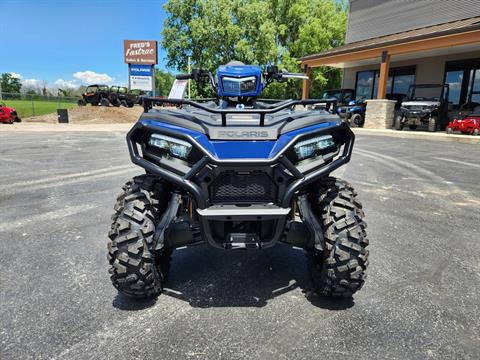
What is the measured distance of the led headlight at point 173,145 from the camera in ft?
7.08

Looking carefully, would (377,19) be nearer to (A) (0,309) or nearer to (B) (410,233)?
(B) (410,233)

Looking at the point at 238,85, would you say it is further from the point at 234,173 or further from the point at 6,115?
the point at 6,115

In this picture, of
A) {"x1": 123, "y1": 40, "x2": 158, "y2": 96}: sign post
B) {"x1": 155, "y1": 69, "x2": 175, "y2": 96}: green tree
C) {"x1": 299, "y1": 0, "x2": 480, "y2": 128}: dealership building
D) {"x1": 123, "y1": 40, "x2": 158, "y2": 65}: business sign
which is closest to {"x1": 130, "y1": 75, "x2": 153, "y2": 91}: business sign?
{"x1": 123, "y1": 40, "x2": 158, "y2": 96}: sign post

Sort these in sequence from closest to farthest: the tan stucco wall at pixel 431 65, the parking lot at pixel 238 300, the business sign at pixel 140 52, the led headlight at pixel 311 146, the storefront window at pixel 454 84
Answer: the parking lot at pixel 238 300 → the led headlight at pixel 311 146 → the tan stucco wall at pixel 431 65 → the storefront window at pixel 454 84 → the business sign at pixel 140 52

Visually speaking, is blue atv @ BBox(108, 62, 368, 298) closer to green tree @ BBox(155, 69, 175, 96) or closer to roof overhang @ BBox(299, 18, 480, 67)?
roof overhang @ BBox(299, 18, 480, 67)

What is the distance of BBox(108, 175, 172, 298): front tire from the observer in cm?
216

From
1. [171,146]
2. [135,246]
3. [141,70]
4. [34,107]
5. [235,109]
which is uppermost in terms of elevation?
[141,70]

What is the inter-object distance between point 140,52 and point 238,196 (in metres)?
34.5

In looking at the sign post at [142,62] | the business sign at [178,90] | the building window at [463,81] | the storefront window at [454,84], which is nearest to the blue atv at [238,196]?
the business sign at [178,90]

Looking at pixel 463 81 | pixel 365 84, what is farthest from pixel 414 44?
pixel 365 84

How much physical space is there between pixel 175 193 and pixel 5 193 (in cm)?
424

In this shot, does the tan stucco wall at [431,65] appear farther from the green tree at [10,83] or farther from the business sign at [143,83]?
the green tree at [10,83]

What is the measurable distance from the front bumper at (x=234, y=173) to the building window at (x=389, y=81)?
19838mm

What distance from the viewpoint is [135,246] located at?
2.15 metres
